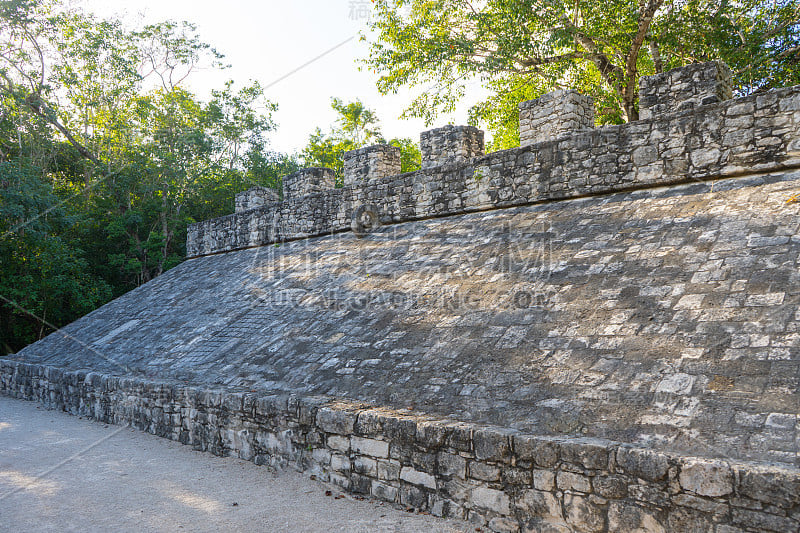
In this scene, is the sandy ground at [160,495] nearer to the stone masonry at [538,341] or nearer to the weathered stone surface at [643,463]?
the stone masonry at [538,341]

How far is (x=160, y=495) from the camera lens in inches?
192

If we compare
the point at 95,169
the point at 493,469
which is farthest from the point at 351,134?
the point at 493,469

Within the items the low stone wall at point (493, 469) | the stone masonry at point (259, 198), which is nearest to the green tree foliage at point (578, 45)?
the stone masonry at point (259, 198)

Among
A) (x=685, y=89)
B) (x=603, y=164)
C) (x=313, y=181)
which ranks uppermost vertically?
(x=313, y=181)

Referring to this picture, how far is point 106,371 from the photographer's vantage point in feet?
27.2

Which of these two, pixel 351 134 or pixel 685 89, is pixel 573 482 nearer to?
pixel 685 89

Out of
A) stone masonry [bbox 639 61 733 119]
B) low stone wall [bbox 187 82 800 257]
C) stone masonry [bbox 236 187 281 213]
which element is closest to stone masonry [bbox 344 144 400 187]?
low stone wall [bbox 187 82 800 257]

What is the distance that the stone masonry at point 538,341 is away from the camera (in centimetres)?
316

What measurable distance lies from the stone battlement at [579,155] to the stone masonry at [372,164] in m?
0.02

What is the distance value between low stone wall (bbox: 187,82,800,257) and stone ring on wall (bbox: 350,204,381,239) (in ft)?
0.45

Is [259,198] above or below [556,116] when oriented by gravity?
above

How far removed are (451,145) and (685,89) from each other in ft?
11.0

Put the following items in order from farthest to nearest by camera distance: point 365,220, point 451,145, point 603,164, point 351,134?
point 351,134 < point 365,220 < point 451,145 < point 603,164

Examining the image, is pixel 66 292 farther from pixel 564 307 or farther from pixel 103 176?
pixel 564 307
